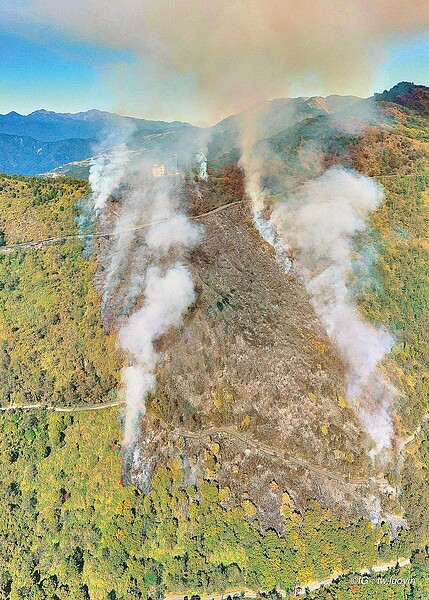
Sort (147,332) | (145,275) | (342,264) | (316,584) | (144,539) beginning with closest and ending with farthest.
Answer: (316,584) → (144,539) → (147,332) → (145,275) → (342,264)

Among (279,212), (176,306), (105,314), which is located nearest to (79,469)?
(105,314)

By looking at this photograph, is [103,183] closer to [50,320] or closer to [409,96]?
[50,320]

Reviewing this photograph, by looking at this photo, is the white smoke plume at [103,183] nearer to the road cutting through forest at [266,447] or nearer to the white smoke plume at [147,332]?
the white smoke plume at [147,332]

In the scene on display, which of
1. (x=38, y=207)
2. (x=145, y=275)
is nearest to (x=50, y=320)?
(x=145, y=275)

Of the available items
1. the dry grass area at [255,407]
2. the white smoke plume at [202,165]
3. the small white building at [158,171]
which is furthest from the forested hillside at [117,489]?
the white smoke plume at [202,165]

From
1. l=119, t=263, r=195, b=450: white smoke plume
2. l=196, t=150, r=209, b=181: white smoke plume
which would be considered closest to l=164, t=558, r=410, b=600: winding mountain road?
l=119, t=263, r=195, b=450: white smoke plume

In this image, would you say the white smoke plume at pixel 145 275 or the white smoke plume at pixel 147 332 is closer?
the white smoke plume at pixel 147 332
